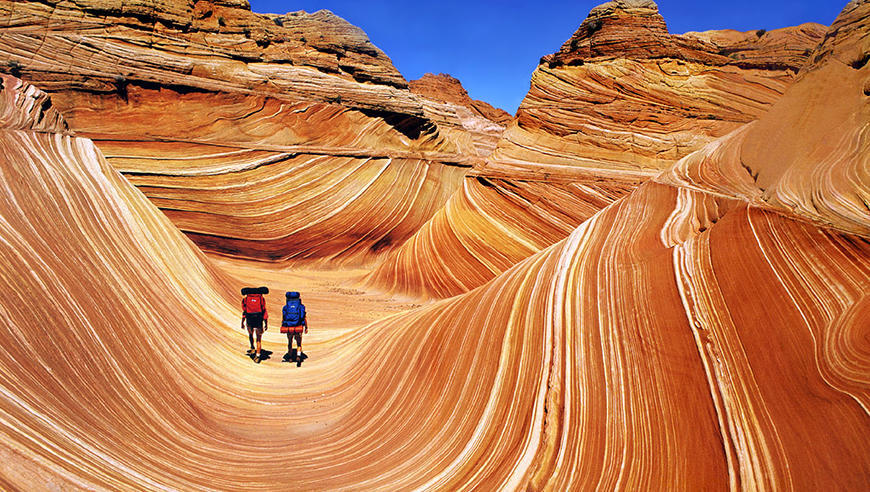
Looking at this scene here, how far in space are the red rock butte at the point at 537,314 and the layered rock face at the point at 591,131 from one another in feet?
0.20

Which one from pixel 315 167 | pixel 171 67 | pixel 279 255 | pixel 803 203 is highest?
pixel 171 67

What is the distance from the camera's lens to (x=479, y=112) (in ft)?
131

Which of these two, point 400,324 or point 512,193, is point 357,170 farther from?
point 400,324

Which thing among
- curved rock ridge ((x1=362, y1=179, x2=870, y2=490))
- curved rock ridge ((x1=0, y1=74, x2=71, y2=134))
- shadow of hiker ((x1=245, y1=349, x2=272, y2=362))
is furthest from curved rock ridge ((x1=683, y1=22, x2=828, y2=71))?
curved rock ridge ((x1=0, y1=74, x2=71, y2=134))

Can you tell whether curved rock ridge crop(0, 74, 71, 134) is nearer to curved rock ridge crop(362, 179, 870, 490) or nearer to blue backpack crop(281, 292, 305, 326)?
blue backpack crop(281, 292, 305, 326)

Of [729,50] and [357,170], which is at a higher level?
[729,50]

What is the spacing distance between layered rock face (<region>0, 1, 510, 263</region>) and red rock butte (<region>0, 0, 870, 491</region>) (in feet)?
1.64

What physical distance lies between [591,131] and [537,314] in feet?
21.5

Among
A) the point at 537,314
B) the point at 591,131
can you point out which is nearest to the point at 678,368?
the point at 537,314

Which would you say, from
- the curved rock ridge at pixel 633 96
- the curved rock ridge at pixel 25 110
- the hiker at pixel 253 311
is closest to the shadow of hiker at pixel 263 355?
the hiker at pixel 253 311

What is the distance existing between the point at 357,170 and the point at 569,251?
9.52 meters

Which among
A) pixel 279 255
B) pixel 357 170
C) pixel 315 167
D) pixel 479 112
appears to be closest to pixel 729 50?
pixel 357 170

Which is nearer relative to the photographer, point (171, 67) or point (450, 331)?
point (450, 331)

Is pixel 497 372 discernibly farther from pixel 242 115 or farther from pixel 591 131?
pixel 242 115
